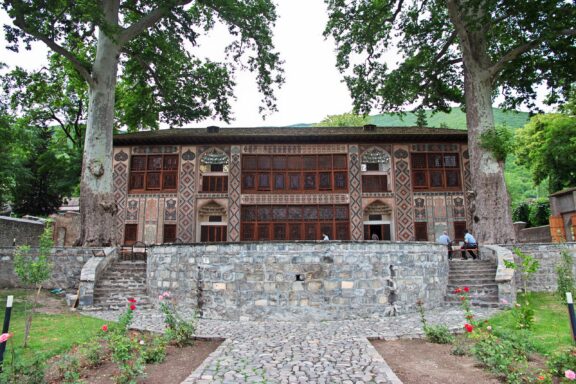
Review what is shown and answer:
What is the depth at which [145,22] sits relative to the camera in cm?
1562

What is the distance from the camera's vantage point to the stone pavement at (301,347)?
512 centimetres

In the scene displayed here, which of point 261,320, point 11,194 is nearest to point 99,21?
point 261,320

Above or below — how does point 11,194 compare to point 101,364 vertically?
above

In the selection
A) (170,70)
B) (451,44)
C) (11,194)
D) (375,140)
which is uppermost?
(451,44)

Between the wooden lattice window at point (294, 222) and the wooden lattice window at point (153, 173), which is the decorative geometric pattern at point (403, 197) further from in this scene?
the wooden lattice window at point (153, 173)

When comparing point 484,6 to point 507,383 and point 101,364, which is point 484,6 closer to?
point 507,383

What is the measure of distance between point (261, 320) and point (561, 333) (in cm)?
615

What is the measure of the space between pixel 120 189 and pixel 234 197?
609 centimetres

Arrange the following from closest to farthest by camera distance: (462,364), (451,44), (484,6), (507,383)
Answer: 1. (507,383)
2. (462,364)
3. (484,6)
4. (451,44)

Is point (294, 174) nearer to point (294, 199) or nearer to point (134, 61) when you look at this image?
point (294, 199)

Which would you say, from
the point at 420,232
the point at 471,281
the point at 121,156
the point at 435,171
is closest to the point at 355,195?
the point at 420,232

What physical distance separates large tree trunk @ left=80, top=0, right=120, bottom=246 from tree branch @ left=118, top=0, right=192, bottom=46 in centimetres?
44

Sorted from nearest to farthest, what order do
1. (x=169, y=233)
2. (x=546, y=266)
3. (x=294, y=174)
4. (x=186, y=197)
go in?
(x=546, y=266), (x=169, y=233), (x=186, y=197), (x=294, y=174)

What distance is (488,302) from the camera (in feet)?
35.1
